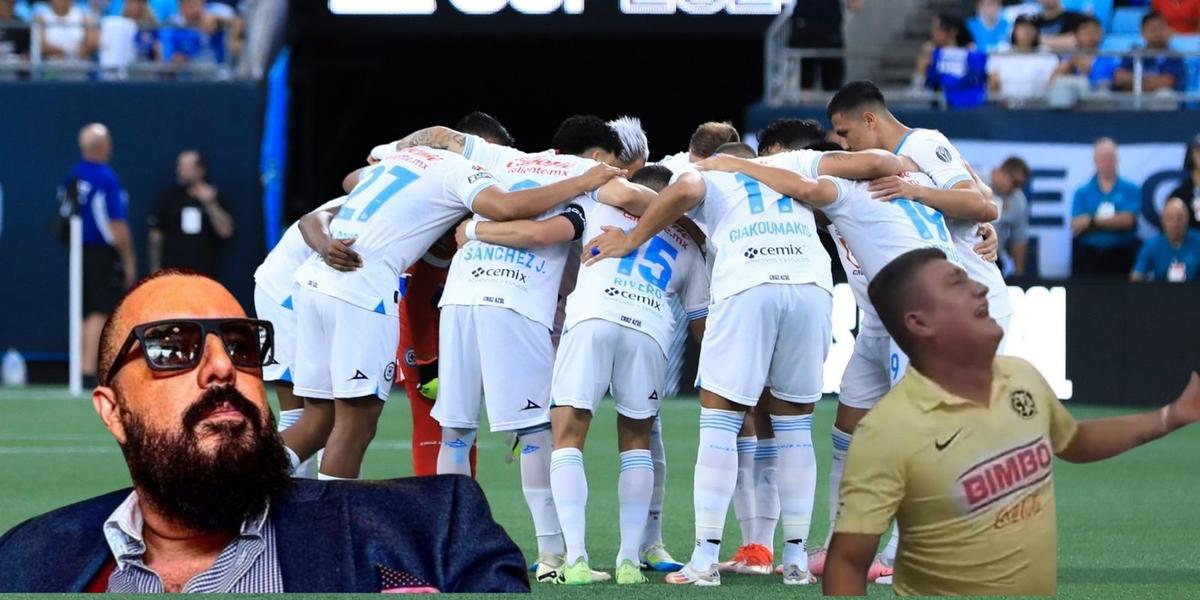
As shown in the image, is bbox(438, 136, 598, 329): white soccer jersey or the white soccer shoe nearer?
the white soccer shoe

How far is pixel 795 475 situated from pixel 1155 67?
10.6m

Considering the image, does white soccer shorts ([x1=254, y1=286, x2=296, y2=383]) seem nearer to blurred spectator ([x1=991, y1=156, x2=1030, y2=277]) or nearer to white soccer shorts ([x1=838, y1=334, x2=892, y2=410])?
white soccer shorts ([x1=838, y1=334, x2=892, y2=410])

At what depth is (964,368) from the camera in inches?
148

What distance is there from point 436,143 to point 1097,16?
1142 centimetres

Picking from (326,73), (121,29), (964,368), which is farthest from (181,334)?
(326,73)

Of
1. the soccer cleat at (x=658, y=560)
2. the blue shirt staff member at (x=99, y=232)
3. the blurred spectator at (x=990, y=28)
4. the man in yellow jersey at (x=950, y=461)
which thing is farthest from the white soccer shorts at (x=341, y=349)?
the blurred spectator at (x=990, y=28)

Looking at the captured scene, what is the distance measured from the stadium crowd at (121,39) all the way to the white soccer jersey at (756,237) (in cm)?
1099

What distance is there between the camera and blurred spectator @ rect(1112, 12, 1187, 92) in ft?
52.8

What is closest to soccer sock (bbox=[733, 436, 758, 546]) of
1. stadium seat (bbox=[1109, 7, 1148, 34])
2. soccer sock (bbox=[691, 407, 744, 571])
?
soccer sock (bbox=[691, 407, 744, 571])

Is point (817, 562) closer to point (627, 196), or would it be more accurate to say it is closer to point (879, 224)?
point (879, 224)

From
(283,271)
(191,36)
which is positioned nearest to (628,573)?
(283,271)

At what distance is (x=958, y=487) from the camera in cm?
369

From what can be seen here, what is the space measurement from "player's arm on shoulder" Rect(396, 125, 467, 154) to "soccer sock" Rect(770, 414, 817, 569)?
191cm

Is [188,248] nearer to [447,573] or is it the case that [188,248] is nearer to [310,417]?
[310,417]
